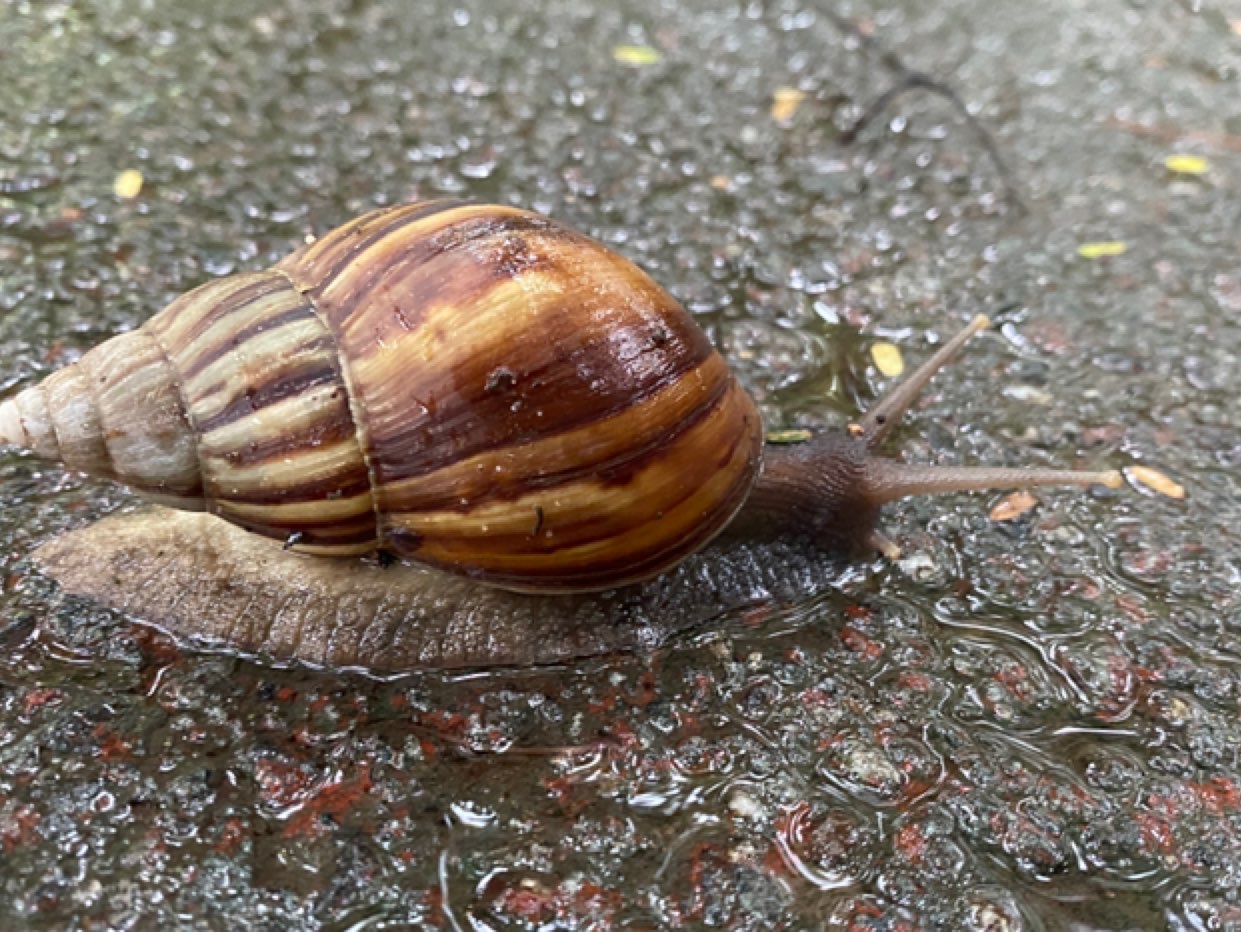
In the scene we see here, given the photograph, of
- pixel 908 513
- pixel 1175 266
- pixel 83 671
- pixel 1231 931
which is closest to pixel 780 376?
pixel 908 513

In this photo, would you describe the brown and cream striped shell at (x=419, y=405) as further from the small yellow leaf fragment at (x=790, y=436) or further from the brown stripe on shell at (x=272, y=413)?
the small yellow leaf fragment at (x=790, y=436)

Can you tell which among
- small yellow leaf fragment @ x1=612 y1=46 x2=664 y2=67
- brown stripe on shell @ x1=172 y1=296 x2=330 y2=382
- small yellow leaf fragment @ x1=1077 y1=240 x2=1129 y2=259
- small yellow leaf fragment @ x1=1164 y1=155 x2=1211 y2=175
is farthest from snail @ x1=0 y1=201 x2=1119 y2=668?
small yellow leaf fragment @ x1=1164 y1=155 x2=1211 y2=175

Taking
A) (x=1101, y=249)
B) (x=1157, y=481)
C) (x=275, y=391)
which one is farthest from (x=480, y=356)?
(x=1101, y=249)

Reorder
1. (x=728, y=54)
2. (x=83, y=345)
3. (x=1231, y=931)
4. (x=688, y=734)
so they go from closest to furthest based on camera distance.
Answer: (x=1231, y=931)
(x=688, y=734)
(x=83, y=345)
(x=728, y=54)

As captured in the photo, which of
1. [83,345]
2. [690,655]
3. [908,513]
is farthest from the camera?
[83,345]

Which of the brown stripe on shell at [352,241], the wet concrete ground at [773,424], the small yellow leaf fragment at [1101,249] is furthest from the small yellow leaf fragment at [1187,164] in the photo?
the brown stripe on shell at [352,241]

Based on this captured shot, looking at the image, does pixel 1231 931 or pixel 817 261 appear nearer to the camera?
pixel 1231 931

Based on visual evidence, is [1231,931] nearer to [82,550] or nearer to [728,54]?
[82,550]
